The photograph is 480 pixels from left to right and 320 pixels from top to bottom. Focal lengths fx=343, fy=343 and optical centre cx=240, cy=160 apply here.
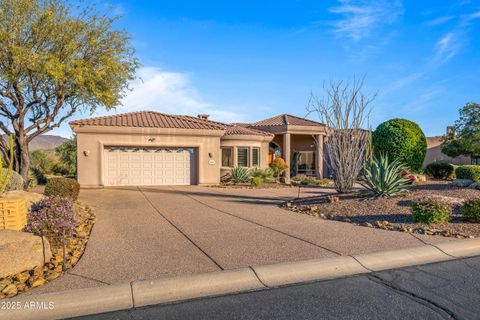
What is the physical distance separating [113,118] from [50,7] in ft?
22.7

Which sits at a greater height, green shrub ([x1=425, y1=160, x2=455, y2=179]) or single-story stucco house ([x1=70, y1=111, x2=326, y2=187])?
single-story stucco house ([x1=70, y1=111, x2=326, y2=187])

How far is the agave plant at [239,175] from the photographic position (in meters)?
20.8

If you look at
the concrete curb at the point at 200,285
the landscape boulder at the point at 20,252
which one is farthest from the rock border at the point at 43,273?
the concrete curb at the point at 200,285

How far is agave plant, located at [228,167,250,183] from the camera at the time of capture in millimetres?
20812

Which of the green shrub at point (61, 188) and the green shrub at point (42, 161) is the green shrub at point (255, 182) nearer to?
the green shrub at point (61, 188)

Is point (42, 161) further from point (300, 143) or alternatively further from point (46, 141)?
point (46, 141)

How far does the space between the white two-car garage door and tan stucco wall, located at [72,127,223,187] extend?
45cm

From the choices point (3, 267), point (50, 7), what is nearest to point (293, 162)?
point (50, 7)

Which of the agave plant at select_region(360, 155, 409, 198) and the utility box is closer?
the utility box

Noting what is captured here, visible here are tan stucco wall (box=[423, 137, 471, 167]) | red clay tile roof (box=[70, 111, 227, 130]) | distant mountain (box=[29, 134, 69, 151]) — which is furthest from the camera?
distant mountain (box=[29, 134, 69, 151])

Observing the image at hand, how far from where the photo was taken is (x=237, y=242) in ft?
21.8

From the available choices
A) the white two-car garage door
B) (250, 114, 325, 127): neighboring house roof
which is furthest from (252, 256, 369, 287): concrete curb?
(250, 114, 325, 127): neighboring house roof

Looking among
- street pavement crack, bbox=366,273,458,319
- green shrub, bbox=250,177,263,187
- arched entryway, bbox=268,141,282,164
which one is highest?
arched entryway, bbox=268,141,282,164

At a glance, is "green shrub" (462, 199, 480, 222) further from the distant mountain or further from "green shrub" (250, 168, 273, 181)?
the distant mountain
